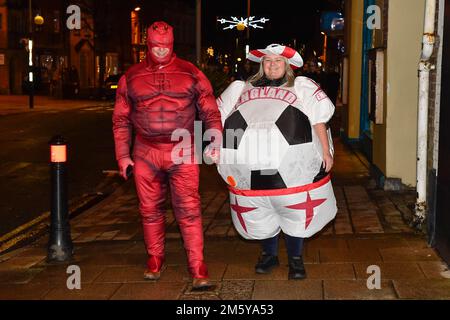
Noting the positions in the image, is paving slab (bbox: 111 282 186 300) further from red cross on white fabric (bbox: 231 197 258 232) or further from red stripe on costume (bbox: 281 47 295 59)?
red stripe on costume (bbox: 281 47 295 59)

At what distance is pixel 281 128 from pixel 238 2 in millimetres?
57602

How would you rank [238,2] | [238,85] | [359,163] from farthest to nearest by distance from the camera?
[238,2] → [359,163] → [238,85]

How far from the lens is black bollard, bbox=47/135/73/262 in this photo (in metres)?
6.37

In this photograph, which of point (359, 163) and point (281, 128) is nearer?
point (281, 128)

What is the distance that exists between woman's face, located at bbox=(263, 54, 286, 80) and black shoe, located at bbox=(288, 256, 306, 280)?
135 cm

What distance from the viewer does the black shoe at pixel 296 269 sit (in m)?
5.45

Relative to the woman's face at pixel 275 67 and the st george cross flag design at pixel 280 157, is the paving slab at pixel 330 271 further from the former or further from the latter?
the woman's face at pixel 275 67

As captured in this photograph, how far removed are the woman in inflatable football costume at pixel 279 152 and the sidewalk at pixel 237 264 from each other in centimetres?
40

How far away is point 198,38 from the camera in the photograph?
22516 mm

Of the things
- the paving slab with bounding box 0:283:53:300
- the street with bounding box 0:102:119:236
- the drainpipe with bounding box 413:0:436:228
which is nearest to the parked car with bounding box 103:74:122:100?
the street with bounding box 0:102:119:236

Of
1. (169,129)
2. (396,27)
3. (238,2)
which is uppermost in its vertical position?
(238,2)
